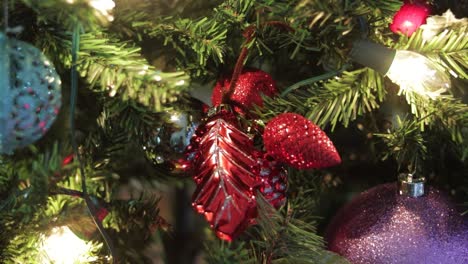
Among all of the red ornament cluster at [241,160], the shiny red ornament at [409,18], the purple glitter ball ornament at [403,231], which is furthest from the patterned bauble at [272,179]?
the shiny red ornament at [409,18]

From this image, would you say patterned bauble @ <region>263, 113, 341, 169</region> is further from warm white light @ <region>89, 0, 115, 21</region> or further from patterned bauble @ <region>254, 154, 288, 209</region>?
warm white light @ <region>89, 0, 115, 21</region>

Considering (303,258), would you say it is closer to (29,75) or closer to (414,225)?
(414,225)

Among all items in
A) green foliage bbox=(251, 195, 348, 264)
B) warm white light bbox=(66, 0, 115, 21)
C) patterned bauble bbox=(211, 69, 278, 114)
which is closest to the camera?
warm white light bbox=(66, 0, 115, 21)

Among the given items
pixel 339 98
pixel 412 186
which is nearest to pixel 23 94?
pixel 339 98

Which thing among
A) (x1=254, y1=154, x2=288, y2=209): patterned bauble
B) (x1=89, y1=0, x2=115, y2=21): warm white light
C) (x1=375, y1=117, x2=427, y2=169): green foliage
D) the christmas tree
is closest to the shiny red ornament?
the christmas tree

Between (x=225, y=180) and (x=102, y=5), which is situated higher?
(x=102, y=5)

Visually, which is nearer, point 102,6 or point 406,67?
point 102,6

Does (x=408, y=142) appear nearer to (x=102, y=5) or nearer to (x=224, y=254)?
(x=224, y=254)
